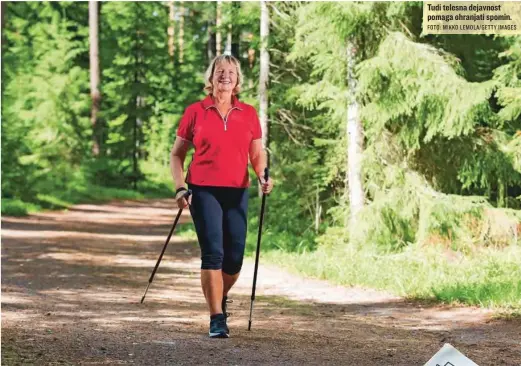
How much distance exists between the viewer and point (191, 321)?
754 cm

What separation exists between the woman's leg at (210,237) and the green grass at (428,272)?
3087mm

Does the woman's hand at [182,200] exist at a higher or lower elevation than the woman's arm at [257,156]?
lower

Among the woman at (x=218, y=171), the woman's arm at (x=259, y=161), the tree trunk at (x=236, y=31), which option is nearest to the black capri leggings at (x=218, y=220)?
the woman at (x=218, y=171)

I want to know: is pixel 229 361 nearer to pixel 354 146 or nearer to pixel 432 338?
pixel 432 338

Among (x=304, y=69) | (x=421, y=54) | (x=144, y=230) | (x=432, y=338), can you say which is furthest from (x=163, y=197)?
(x=432, y=338)

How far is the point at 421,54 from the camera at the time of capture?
11.9m

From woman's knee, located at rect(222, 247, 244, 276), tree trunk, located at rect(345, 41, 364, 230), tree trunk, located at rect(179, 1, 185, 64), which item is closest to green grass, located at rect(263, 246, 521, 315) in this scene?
tree trunk, located at rect(345, 41, 364, 230)

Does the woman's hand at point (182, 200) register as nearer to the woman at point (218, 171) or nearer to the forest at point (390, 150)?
the woman at point (218, 171)

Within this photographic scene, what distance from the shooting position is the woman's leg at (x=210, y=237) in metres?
6.34

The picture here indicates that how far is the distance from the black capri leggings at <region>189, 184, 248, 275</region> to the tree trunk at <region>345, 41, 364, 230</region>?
6.36 meters

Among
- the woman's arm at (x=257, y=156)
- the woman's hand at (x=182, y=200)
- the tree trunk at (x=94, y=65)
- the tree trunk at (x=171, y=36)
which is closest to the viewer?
the woman's hand at (x=182, y=200)

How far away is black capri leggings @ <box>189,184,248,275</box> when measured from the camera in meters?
6.35

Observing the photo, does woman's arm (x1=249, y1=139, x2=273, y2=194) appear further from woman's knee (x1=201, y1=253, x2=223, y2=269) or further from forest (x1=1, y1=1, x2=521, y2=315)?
forest (x1=1, y1=1, x2=521, y2=315)

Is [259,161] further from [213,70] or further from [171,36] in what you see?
[171,36]
